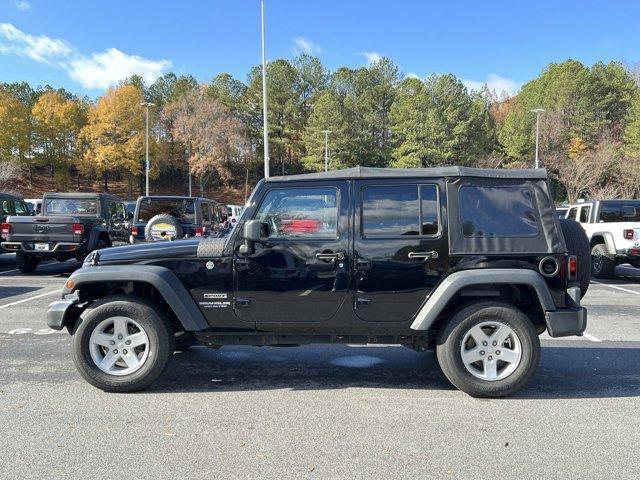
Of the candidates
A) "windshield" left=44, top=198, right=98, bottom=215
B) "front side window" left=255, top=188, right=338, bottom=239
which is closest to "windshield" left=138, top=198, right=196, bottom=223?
"windshield" left=44, top=198, right=98, bottom=215

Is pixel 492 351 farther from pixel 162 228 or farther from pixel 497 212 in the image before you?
pixel 162 228

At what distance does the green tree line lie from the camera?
48312 millimetres

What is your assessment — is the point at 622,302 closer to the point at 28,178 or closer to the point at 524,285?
the point at 524,285

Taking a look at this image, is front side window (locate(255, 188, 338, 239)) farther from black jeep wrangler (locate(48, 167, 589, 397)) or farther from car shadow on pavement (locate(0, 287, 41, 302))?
car shadow on pavement (locate(0, 287, 41, 302))

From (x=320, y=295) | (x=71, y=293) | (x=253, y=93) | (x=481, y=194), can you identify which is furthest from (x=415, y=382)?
(x=253, y=93)

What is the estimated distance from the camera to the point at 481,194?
4402 mm

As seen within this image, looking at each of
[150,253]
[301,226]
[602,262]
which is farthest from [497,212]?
[602,262]

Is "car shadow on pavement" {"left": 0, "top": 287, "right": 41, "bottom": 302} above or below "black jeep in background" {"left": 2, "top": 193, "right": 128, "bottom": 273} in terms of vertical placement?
below

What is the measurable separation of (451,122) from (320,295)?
49.4 metres

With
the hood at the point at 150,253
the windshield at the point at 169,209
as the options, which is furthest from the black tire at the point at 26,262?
the hood at the point at 150,253

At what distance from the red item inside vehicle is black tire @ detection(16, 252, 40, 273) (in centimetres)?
1009

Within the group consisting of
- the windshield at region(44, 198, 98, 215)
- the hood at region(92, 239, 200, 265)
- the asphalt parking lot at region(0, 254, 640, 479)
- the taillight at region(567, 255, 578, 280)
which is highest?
the windshield at region(44, 198, 98, 215)

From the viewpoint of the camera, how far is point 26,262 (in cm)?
1255

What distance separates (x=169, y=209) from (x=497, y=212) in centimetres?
954
